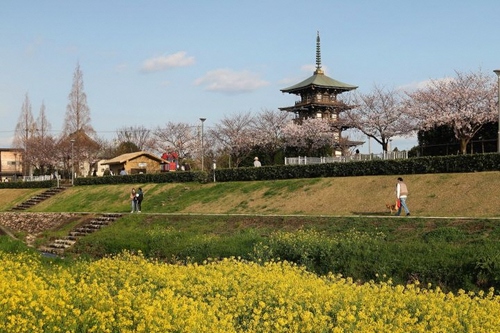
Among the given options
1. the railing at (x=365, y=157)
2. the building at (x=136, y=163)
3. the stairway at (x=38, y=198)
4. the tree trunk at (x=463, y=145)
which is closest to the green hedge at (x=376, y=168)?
the railing at (x=365, y=157)

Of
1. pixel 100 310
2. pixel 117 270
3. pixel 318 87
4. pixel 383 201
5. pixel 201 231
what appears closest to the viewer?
pixel 100 310

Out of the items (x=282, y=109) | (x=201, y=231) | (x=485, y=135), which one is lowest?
(x=201, y=231)

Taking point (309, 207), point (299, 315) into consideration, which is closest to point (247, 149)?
point (309, 207)

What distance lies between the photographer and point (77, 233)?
28.0m

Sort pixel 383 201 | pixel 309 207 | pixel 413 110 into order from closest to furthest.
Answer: pixel 383 201, pixel 309 207, pixel 413 110

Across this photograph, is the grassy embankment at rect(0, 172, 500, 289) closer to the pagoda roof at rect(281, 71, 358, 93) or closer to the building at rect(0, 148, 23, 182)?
the pagoda roof at rect(281, 71, 358, 93)

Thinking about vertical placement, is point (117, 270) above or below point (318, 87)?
below

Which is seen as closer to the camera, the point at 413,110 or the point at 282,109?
the point at 413,110

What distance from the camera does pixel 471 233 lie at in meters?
16.4

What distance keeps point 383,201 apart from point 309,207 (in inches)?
135

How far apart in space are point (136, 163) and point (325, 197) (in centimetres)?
3785

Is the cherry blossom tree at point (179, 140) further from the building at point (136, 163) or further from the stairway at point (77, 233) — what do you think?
the stairway at point (77, 233)

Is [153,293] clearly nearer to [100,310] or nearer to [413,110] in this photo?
[100,310]

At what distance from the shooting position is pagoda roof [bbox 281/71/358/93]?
176 ft
